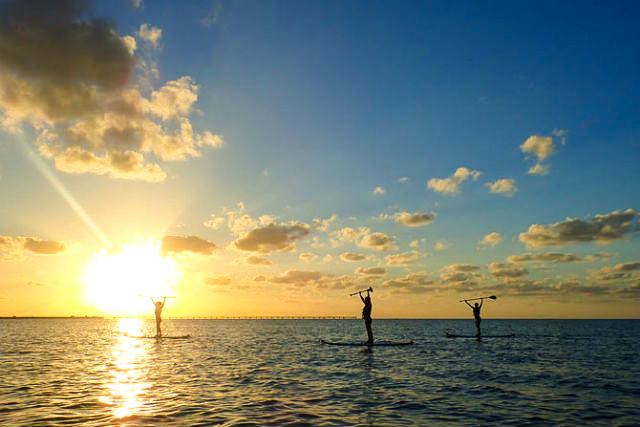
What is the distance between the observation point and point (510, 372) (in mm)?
28312

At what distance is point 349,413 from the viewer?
1602 centimetres

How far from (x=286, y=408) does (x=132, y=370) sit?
15737 mm

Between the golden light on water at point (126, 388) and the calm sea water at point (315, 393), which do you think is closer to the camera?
the calm sea water at point (315, 393)

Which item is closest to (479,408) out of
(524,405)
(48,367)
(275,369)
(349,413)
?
(524,405)

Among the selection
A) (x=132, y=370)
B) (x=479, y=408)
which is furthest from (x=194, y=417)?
(x=132, y=370)

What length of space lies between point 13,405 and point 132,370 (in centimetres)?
1104

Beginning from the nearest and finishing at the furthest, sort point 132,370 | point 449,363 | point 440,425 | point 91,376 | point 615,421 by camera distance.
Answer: point 440,425, point 615,421, point 91,376, point 132,370, point 449,363

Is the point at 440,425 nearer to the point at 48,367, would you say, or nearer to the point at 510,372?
the point at 510,372

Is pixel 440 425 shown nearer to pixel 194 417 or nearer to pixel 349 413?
pixel 349 413

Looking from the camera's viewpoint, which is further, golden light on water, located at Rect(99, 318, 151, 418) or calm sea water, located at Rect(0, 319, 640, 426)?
golden light on water, located at Rect(99, 318, 151, 418)

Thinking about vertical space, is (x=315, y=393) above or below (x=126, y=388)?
below

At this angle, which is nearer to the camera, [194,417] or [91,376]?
[194,417]

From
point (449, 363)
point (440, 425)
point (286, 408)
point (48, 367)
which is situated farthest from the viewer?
point (449, 363)

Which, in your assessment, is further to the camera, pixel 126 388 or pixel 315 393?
pixel 126 388
